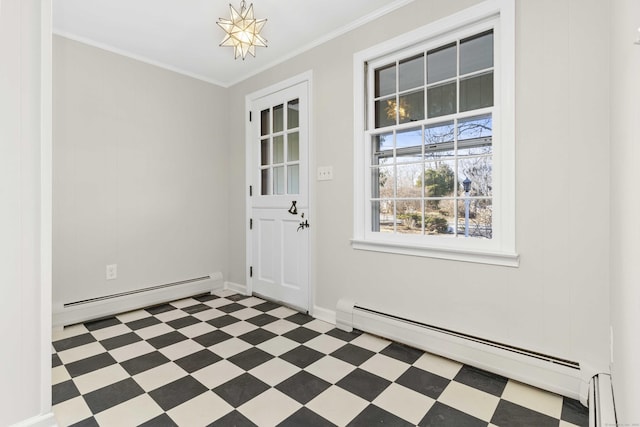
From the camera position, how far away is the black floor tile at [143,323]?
2708 mm

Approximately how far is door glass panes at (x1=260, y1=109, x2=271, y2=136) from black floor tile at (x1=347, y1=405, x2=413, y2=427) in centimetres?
275

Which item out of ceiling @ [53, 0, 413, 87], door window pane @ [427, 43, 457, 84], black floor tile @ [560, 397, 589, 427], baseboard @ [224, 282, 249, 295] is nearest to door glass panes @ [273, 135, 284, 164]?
ceiling @ [53, 0, 413, 87]

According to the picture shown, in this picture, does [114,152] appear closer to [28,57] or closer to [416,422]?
[28,57]

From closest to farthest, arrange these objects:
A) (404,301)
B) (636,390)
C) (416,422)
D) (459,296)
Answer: (636,390), (416,422), (459,296), (404,301)

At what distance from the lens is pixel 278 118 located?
3342mm

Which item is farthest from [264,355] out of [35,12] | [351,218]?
[35,12]

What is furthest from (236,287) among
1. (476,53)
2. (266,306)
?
(476,53)

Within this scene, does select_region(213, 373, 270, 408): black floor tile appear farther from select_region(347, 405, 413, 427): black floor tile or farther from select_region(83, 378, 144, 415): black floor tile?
select_region(347, 405, 413, 427): black floor tile

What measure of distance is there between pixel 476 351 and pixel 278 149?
2466 mm

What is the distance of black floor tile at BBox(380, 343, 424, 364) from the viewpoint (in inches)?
84.2

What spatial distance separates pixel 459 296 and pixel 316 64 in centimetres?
223

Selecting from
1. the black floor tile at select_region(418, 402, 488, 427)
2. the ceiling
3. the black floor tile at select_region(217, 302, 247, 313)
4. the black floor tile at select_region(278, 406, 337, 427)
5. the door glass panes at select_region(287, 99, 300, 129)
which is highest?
the ceiling

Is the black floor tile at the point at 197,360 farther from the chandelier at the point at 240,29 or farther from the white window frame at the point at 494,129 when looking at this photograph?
the chandelier at the point at 240,29

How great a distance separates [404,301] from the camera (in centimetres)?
238
